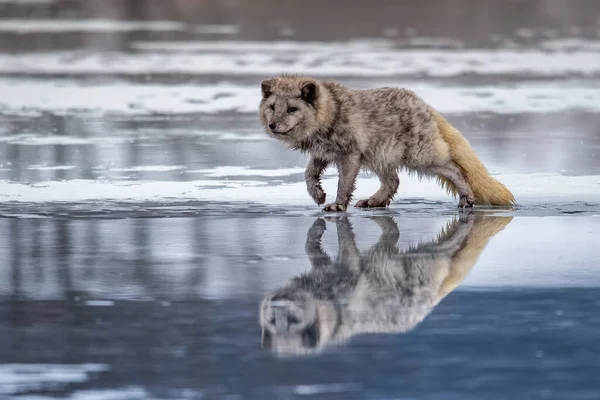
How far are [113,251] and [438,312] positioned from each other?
9.07ft

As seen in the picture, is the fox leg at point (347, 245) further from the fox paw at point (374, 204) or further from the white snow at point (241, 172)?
the white snow at point (241, 172)

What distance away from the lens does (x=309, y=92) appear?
1075 cm

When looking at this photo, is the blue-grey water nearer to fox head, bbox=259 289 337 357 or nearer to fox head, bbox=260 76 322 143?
fox head, bbox=259 289 337 357

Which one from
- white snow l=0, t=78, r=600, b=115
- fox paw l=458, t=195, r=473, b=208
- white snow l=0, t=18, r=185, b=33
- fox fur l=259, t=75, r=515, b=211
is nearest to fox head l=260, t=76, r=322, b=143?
fox fur l=259, t=75, r=515, b=211

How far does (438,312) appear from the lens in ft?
21.6

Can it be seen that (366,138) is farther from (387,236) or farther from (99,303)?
(99,303)

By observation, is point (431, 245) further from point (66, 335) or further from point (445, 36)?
point (445, 36)

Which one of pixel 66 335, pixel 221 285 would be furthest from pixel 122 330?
pixel 221 285

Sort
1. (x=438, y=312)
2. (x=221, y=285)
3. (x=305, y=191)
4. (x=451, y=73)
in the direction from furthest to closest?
(x=451, y=73)
(x=305, y=191)
(x=221, y=285)
(x=438, y=312)

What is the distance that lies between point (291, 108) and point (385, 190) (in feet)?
3.53

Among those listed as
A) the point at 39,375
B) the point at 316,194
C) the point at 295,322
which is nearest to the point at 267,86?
the point at 316,194

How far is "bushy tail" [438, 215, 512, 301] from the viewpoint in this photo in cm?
736

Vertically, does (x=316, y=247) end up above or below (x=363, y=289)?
above

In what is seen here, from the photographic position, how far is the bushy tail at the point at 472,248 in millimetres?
7363
